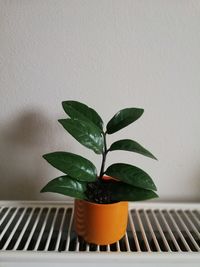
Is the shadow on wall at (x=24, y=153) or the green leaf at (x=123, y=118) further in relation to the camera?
the shadow on wall at (x=24, y=153)

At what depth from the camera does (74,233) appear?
1.91 feet

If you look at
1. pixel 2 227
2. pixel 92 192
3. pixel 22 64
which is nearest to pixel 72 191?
pixel 92 192

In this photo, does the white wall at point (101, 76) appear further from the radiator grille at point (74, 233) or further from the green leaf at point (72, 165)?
the green leaf at point (72, 165)

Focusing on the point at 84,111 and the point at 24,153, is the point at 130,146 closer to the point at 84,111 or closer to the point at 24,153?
the point at 84,111

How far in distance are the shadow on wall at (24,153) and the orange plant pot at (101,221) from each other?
0.24 m

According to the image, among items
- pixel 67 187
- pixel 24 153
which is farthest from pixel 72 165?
pixel 24 153

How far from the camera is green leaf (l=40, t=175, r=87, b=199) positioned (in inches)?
18.6

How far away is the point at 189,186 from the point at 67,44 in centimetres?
53

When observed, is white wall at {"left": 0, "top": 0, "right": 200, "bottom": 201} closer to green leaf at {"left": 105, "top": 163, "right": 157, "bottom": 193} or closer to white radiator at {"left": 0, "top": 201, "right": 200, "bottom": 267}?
white radiator at {"left": 0, "top": 201, "right": 200, "bottom": 267}

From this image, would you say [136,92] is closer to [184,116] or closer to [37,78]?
[184,116]

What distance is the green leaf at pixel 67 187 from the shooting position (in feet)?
1.55

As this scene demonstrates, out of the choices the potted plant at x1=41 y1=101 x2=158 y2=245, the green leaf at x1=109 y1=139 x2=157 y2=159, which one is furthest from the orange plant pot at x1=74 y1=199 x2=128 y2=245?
the green leaf at x1=109 y1=139 x2=157 y2=159

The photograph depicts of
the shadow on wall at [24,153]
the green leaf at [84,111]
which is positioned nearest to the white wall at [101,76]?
the shadow on wall at [24,153]
